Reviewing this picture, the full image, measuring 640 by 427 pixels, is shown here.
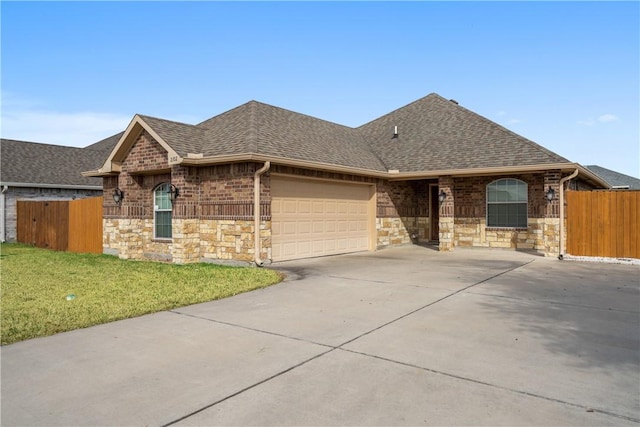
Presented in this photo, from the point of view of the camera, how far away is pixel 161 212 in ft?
47.1

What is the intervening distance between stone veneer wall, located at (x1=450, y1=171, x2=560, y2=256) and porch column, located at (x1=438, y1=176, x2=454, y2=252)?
0.13 meters

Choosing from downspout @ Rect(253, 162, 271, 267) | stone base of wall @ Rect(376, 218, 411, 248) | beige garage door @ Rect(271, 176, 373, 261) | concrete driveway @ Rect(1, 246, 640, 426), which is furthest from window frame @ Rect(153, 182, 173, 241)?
stone base of wall @ Rect(376, 218, 411, 248)

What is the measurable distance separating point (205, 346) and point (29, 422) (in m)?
2.02

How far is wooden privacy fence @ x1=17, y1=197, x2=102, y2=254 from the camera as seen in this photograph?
17156 millimetres

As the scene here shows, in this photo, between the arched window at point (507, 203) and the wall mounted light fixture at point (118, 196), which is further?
the arched window at point (507, 203)

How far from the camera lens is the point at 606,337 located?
5.42 m

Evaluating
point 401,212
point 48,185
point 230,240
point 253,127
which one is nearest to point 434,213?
point 401,212

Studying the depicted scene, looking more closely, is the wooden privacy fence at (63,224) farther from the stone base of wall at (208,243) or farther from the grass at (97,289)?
the grass at (97,289)

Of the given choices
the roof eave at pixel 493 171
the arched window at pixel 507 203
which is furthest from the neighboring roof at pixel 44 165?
the arched window at pixel 507 203

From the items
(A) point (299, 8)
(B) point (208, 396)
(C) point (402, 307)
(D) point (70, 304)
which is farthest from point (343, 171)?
(B) point (208, 396)

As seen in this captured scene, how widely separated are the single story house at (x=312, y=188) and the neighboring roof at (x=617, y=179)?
1454 centimetres

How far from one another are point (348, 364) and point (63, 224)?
18.1 m

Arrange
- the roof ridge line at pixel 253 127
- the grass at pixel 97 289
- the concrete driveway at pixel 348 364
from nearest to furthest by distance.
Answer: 1. the concrete driveway at pixel 348 364
2. the grass at pixel 97 289
3. the roof ridge line at pixel 253 127

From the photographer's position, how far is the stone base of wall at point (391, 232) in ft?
54.4
